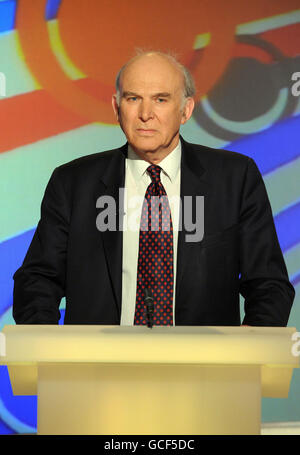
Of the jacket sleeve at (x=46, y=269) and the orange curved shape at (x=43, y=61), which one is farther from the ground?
the orange curved shape at (x=43, y=61)

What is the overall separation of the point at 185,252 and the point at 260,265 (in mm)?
213

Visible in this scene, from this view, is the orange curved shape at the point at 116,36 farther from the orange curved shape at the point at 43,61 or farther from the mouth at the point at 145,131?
the mouth at the point at 145,131

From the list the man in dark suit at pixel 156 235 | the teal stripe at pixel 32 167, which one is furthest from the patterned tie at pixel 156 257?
the teal stripe at pixel 32 167

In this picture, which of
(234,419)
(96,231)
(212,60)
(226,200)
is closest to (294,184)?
(212,60)

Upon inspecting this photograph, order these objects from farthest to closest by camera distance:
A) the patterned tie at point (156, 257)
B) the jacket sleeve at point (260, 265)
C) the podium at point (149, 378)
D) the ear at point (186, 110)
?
the ear at point (186, 110) < the patterned tie at point (156, 257) < the jacket sleeve at point (260, 265) < the podium at point (149, 378)

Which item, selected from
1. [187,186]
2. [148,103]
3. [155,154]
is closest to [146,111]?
[148,103]

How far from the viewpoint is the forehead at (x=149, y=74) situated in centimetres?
216

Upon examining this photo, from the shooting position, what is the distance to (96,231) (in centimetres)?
220

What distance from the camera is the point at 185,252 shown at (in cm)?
213

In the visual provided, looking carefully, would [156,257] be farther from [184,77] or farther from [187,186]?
[184,77]

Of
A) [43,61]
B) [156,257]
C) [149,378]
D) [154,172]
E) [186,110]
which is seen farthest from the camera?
[43,61]

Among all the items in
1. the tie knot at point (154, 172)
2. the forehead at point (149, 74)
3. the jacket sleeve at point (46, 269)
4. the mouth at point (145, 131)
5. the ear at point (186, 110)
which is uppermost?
the forehead at point (149, 74)

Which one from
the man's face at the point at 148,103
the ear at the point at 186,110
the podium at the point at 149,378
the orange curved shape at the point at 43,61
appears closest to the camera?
the podium at the point at 149,378

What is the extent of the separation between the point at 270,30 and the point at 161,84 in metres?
1.34
